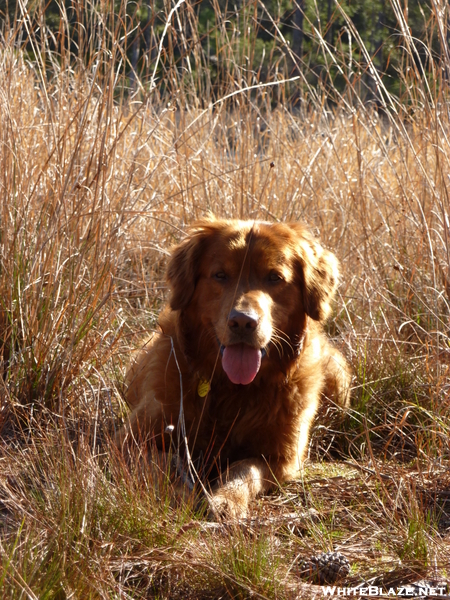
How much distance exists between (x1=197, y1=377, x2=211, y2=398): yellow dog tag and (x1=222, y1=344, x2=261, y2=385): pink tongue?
182 mm

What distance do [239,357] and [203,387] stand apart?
0.28 metres

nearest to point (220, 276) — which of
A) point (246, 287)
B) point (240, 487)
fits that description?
point (246, 287)

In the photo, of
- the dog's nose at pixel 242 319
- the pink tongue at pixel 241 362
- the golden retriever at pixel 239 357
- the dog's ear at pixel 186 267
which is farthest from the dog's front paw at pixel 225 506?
the dog's ear at pixel 186 267

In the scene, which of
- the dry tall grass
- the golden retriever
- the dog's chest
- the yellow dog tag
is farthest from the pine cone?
the yellow dog tag

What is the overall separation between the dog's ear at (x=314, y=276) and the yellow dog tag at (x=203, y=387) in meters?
0.60

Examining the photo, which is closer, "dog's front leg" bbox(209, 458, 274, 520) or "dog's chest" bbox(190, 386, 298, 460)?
"dog's front leg" bbox(209, 458, 274, 520)

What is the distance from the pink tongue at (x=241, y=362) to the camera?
3.13 m

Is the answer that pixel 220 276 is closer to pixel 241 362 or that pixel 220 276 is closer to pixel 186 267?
pixel 186 267

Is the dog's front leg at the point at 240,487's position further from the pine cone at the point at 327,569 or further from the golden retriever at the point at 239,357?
the pine cone at the point at 327,569

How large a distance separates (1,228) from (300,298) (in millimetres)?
1499

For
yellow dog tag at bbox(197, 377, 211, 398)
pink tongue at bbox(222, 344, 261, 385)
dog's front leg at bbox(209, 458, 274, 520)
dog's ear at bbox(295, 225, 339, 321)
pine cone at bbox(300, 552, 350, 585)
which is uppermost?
dog's ear at bbox(295, 225, 339, 321)

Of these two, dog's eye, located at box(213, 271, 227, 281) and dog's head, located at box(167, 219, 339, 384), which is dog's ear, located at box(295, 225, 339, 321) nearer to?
dog's head, located at box(167, 219, 339, 384)

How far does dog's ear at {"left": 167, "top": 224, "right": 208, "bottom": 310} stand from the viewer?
3398mm

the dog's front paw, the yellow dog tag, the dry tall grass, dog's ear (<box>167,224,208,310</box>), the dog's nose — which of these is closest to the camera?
the dry tall grass
